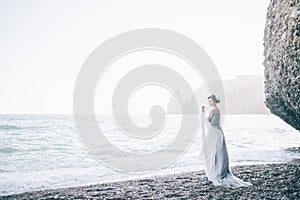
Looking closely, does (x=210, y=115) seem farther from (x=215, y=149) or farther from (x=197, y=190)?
(x=197, y=190)

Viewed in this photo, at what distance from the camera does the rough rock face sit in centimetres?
707

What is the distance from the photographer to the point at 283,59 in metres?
7.64

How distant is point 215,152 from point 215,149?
0.30 ft

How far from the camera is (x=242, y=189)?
7.01 m

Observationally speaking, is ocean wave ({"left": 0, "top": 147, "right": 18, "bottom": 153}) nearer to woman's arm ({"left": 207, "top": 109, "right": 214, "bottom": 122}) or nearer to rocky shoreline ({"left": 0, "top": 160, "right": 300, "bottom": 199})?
rocky shoreline ({"left": 0, "top": 160, "right": 300, "bottom": 199})

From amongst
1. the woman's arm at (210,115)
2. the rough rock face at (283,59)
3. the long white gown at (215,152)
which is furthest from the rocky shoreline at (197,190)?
the rough rock face at (283,59)

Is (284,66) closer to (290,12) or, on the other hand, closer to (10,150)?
(290,12)

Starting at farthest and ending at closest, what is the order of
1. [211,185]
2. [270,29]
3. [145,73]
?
[145,73] → [270,29] → [211,185]

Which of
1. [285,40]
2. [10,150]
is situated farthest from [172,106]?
[285,40]

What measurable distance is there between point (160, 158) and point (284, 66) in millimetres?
11769

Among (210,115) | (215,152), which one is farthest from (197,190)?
(210,115)

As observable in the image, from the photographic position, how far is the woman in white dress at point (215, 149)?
7.87m

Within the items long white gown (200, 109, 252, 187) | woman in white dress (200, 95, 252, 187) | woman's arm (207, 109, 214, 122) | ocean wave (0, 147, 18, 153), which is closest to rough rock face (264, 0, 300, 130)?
woman in white dress (200, 95, 252, 187)

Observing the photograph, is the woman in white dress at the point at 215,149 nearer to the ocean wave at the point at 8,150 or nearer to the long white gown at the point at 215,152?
the long white gown at the point at 215,152
